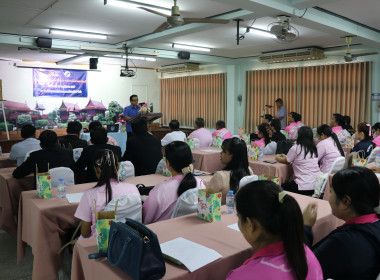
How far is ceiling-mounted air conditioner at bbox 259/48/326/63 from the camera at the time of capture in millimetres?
7599

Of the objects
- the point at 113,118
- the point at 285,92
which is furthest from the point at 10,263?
the point at 113,118

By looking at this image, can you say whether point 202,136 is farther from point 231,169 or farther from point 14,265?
point 14,265

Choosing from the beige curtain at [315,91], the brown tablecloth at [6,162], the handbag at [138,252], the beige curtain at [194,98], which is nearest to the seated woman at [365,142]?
the beige curtain at [315,91]

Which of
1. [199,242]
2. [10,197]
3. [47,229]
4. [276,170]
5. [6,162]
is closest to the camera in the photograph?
[199,242]

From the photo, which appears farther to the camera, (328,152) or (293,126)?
(293,126)

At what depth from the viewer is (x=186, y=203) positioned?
2307mm

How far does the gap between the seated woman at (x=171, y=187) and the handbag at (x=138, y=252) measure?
0.86m

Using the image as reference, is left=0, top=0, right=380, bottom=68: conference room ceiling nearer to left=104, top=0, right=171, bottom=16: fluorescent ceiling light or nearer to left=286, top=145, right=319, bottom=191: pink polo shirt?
left=104, top=0, right=171, bottom=16: fluorescent ceiling light

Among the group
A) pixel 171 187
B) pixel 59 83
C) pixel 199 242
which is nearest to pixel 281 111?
pixel 59 83

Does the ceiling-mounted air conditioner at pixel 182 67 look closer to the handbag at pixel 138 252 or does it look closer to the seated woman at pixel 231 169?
the seated woman at pixel 231 169

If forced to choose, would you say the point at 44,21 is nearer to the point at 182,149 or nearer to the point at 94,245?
the point at 182,149

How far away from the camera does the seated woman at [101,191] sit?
2.15m

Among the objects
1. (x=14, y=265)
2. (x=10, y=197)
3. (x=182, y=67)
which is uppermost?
(x=182, y=67)

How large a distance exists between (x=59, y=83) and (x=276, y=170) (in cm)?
818
